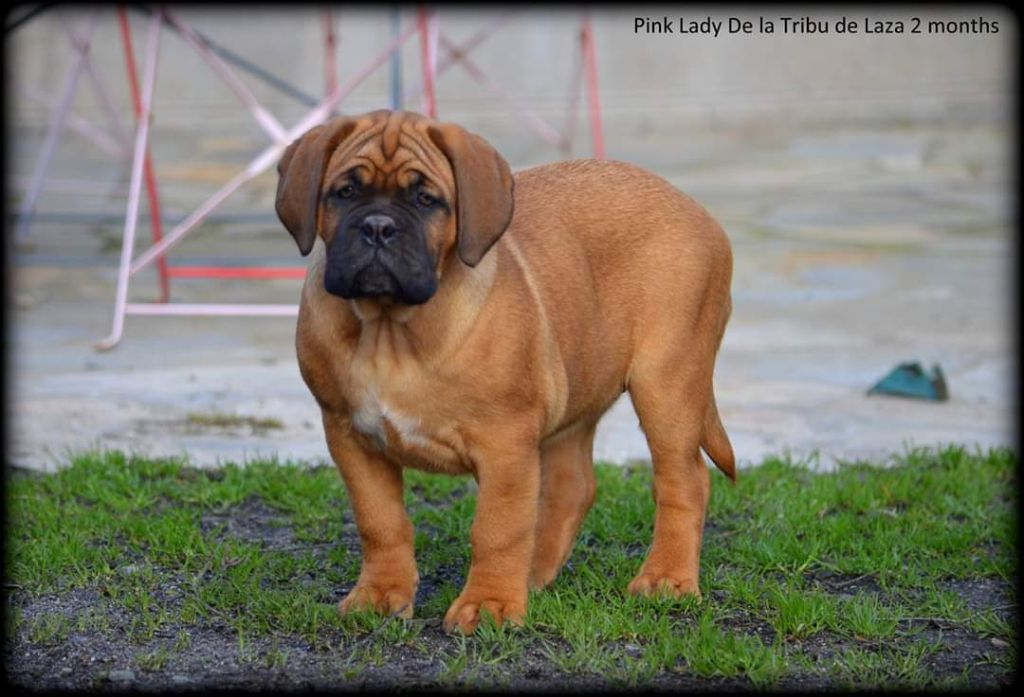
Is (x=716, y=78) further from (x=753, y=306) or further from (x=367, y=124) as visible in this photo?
(x=367, y=124)

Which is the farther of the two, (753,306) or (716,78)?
(716,78)

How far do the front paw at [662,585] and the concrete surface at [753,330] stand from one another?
164cm

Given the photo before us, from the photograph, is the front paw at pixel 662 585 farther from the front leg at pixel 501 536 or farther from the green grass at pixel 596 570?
the front leg at pixel 501 536

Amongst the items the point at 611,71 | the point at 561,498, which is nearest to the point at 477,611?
the point at 561,498

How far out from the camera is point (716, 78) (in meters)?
19.6

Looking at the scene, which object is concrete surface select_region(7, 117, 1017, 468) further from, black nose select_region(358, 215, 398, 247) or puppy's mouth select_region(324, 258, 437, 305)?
black nose select_region(358, 215, 398, 247)

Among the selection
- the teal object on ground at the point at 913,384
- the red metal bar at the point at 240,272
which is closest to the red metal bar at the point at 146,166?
the red metal bar at the point at 240,272

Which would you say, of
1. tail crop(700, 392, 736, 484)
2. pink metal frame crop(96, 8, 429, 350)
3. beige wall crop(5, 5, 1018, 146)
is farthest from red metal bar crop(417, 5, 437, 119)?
beige wall crop(5, 5, 1018, 146)

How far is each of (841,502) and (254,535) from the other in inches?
84.1

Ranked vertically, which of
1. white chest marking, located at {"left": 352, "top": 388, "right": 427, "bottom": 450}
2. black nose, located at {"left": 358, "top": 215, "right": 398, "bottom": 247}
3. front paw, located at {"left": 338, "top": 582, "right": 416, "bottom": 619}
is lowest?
front paw, located at {"left": 338, "top": 582, "right": 416, "bottom": 619}

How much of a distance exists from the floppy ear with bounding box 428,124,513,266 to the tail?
117 centimetres

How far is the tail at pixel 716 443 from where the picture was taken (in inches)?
196

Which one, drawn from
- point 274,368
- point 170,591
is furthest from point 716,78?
point 170,591

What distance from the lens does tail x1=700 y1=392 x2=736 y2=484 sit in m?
4.97
